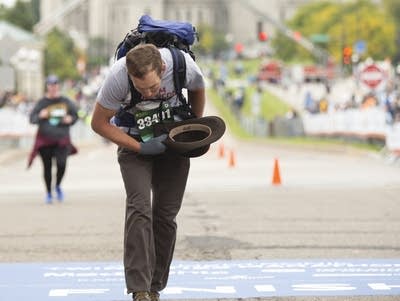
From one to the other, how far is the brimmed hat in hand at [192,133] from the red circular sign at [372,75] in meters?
28.6

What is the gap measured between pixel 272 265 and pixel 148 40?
8.77 feet

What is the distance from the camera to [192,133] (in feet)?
23.6

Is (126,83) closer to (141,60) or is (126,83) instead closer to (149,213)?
(141,60)

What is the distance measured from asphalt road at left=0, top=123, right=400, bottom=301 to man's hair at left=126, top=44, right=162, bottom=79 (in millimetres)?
1886

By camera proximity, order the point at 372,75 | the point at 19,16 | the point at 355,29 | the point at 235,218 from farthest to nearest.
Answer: the point at 19,16
the point at 355,29
the point at 372,75
the point at 235,218

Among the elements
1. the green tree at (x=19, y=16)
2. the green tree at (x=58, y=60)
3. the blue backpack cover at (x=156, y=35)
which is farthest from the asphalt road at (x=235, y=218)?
the green tree at (x=58, y=60)

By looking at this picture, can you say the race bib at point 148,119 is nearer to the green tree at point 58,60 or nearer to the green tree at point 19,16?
the green tree at point 19,16

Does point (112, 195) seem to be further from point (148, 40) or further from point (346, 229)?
point (148, 40)

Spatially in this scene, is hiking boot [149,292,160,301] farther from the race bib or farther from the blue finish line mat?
the race bib

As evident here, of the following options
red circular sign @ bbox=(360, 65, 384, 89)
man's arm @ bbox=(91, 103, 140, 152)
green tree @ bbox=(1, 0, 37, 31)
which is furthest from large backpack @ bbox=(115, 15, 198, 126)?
green tree @ bbox=(1, 0, 37, 31)

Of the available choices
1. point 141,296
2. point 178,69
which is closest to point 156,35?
point 178,69

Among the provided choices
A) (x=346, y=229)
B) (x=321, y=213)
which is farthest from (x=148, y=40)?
(x=321, y=213)

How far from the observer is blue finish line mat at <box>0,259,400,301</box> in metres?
7.96

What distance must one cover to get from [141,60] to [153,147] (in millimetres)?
579
